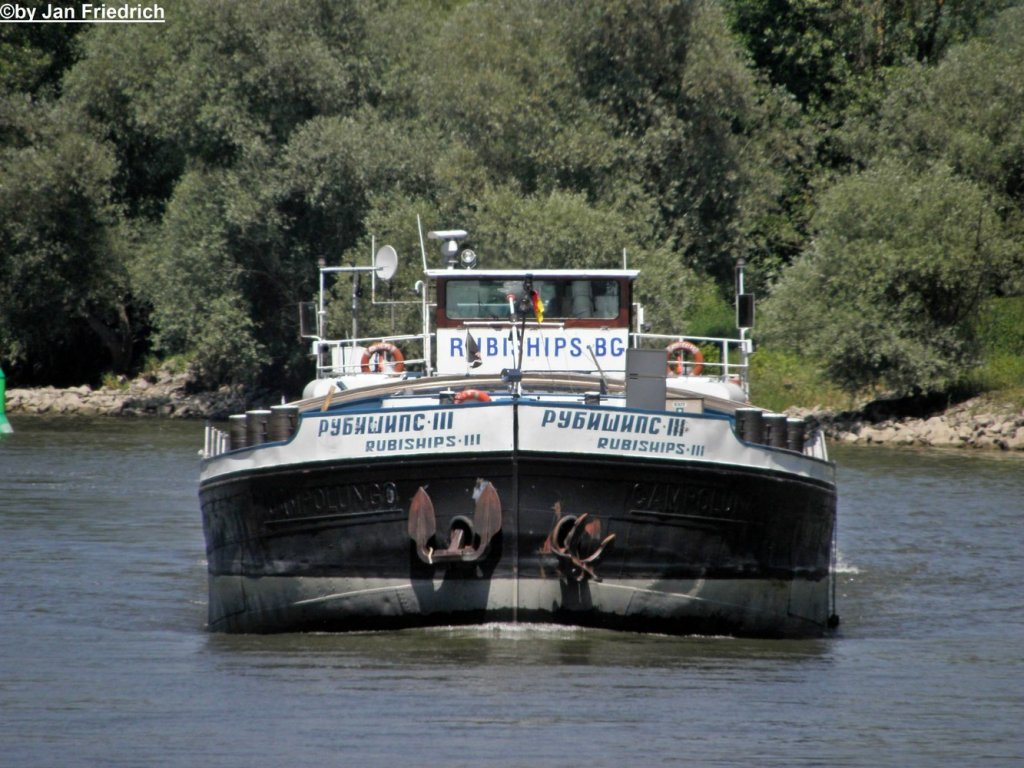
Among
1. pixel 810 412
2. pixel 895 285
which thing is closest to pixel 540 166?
pixel 810 412

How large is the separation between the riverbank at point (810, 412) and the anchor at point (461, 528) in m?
26.7

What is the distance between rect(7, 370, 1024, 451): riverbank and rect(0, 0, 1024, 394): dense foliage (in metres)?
1.04

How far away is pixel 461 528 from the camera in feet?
45.2

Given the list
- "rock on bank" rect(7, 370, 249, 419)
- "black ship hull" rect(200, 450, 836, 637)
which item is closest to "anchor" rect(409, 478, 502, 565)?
"black ship hull" rect(200, 450, 836, 637)

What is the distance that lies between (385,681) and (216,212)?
3578 centimetres

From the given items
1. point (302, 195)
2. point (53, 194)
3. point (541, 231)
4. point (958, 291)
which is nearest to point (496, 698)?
point (541, 231)

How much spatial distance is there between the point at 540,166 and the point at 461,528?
30.5 metres

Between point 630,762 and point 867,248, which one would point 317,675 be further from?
point 867,248

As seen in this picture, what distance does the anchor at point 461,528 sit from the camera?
44.8 feet

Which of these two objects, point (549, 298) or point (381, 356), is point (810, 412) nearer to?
point (381, 356)

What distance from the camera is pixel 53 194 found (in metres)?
51.1

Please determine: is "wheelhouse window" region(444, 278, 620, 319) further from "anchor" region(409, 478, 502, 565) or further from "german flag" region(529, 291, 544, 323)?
"anchor" region(409, 478, 502, 565)

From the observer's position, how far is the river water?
1063cm

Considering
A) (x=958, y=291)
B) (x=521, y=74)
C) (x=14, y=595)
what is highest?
(x=521, y=74)
